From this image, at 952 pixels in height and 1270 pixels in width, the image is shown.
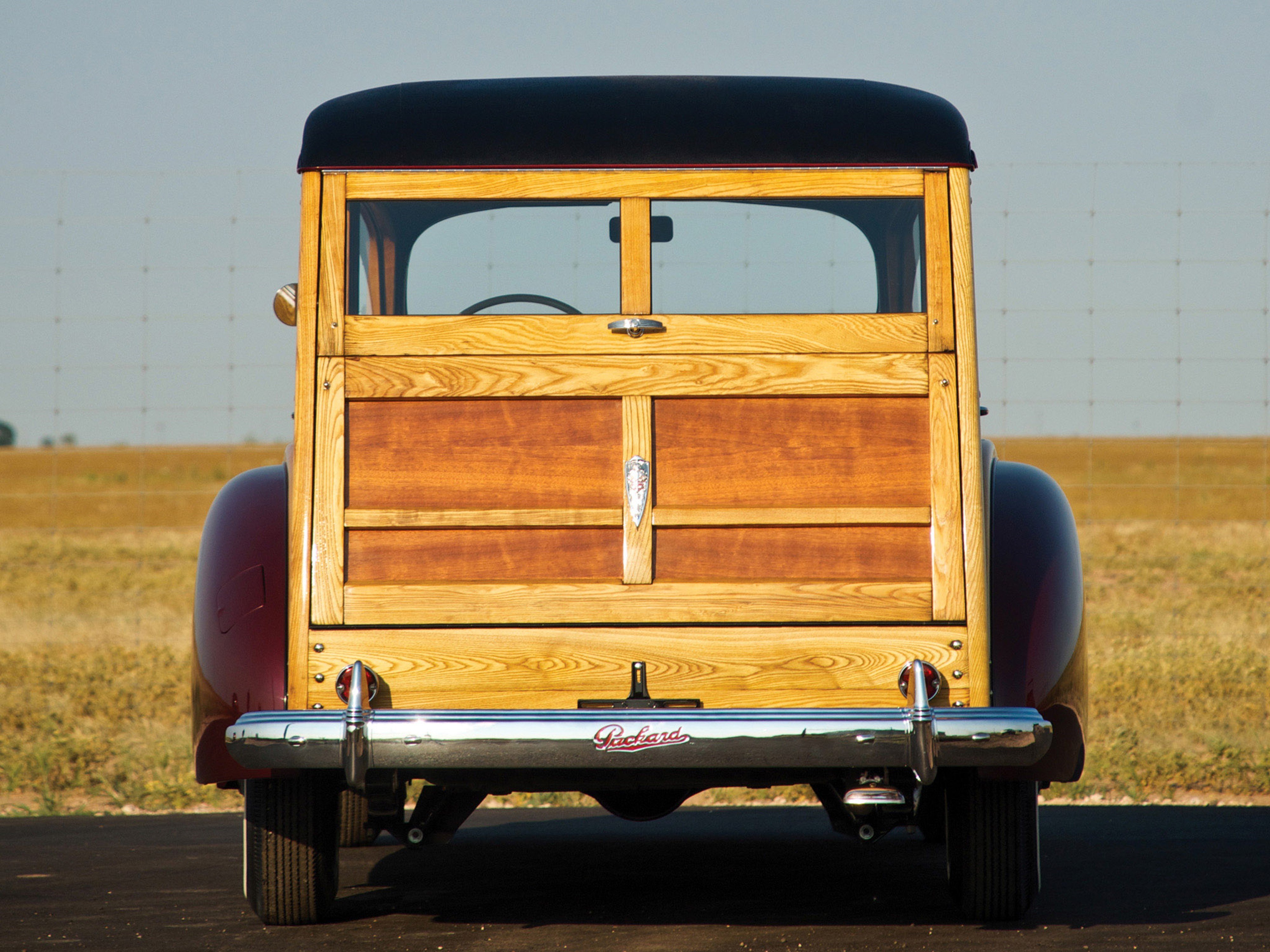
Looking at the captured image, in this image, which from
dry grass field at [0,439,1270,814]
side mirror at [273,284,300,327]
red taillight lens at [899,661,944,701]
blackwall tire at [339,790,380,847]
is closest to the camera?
red taillight lens at [899,661,944,701]

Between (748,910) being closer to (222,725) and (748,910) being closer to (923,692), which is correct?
(923,692)

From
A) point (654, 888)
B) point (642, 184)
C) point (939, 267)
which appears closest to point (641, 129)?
point (642, 184)

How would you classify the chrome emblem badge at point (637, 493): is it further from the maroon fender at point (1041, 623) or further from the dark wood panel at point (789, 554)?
the maroon fender at point (1041, 623)

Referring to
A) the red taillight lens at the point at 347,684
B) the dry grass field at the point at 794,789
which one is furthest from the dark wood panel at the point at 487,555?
the dry grass field at the point at 794,789

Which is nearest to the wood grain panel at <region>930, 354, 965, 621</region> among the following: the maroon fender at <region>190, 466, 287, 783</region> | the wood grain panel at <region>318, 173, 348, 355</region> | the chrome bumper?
the chrome bumper

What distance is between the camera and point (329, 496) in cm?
403

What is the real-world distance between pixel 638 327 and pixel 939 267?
826 mm

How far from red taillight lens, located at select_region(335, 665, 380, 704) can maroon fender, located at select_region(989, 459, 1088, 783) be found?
5.18 feet

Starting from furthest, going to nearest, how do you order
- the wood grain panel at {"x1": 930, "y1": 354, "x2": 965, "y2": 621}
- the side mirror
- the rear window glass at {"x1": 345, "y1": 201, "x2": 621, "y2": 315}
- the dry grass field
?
1. the dry grass field
2. the side mirror
3. the rear window glass at {"x1": 345, "y1": 201, "x2": 621, "y2": 315}
4. the wood grain panel at {"x1": 930, "y1": 354, "x2": 965, "y2": 621}

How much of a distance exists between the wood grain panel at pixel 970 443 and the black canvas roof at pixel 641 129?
7.5 inches

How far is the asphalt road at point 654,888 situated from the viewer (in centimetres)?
425

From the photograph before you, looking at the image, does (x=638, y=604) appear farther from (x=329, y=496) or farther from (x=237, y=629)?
(x=237, y=629)

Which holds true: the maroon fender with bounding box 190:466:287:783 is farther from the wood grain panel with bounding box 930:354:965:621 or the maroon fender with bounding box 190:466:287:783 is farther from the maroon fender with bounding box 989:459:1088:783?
the maroon fender with bounding box 989:459:1088:783

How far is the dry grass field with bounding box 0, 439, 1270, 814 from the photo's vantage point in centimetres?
767
